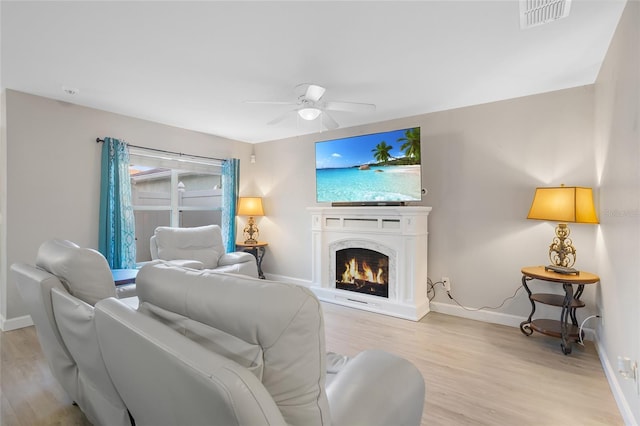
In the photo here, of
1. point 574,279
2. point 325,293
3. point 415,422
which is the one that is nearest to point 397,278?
point 325,293

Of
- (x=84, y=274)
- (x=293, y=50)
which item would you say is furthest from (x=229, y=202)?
(x=84, y=274)

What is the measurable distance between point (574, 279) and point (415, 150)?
6.03 feet

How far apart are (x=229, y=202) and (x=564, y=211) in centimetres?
426

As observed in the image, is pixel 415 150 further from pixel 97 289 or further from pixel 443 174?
pixel 97 289

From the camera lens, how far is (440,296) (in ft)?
12.1

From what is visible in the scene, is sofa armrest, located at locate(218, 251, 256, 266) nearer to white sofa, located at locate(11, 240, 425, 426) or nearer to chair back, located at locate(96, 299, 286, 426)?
white sofa, located at locate(11, 240, 425, 426)

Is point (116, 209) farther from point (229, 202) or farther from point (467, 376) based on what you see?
point (467, 376)

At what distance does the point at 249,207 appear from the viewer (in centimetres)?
495

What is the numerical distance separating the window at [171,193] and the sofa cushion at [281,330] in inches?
155

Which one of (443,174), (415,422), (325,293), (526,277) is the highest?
(443,174)

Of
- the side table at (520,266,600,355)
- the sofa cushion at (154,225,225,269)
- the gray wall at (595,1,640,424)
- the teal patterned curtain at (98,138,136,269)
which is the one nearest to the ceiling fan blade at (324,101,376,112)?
the gray wall at (595,1,640,424)

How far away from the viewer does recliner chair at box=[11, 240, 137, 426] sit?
1.28 meters

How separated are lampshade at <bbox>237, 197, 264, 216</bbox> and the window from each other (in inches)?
→ 15.2

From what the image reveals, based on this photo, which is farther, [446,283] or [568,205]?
[446,283]
